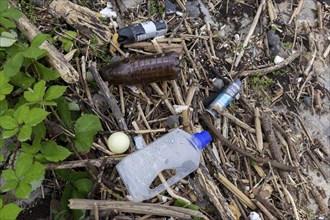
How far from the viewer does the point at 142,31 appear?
2.98m

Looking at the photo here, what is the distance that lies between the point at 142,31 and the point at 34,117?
3.55 feet

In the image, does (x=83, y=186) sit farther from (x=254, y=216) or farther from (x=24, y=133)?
(x=254, y=216)

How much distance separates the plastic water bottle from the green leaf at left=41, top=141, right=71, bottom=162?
1.19 ft

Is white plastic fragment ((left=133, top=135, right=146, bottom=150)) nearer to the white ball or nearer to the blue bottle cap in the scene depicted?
the white ball

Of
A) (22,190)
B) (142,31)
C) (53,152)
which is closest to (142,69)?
(142,31)

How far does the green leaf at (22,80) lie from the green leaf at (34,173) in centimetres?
52

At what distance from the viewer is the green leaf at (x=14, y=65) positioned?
7.66ft

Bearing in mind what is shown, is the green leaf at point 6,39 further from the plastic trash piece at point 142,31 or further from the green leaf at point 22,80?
the plastic trash piece at point 142,31

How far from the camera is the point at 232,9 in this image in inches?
139

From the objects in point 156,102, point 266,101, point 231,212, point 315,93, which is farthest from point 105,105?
point 315,93

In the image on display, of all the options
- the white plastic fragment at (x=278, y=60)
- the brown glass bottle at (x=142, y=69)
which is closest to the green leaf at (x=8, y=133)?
the brown glass bottle at (x=142, y=69)

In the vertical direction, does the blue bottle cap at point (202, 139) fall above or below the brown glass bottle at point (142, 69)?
below

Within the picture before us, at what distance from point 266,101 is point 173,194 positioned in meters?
1.11

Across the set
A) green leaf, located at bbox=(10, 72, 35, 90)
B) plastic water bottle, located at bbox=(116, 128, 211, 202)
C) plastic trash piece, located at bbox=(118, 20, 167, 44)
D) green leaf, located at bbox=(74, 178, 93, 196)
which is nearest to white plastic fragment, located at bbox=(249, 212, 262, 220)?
plastic water bottle, located at bbox=(116, 128, 211, 202)
